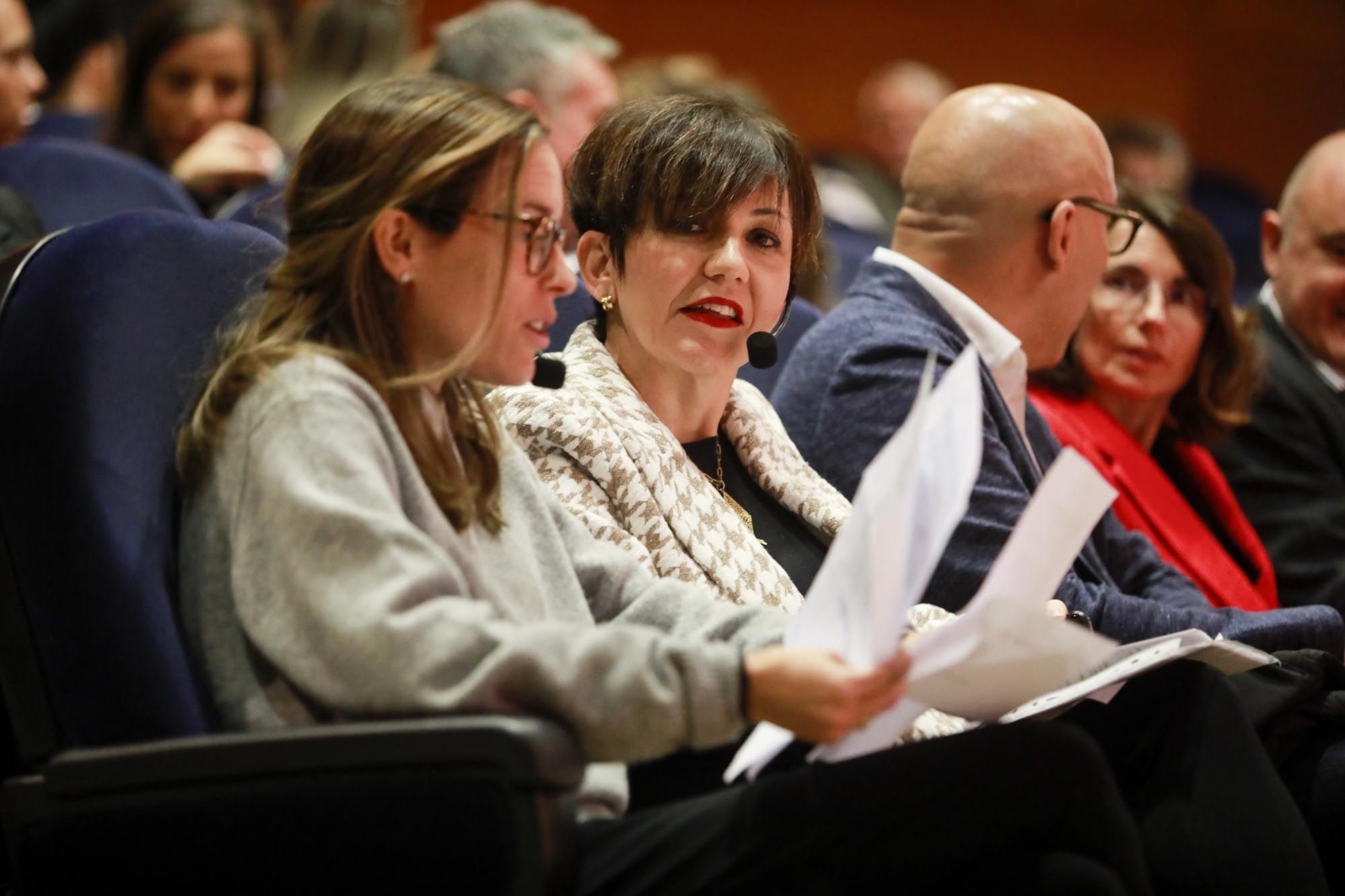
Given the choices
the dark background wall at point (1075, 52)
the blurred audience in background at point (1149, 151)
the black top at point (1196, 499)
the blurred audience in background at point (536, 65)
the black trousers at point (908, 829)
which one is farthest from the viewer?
the dark background wall at point (1075, 52)

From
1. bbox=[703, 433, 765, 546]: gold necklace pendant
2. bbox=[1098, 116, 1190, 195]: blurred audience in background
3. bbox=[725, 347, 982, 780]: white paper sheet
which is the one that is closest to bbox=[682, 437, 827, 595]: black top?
bbox=[703, 433, 765, 546]: gold necklace pendant

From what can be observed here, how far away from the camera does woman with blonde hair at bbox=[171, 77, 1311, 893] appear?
1070 millimetres

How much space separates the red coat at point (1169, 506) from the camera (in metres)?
2.24

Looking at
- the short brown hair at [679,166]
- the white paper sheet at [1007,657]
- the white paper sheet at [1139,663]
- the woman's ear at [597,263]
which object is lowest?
the white paper sheet at [1139,663]

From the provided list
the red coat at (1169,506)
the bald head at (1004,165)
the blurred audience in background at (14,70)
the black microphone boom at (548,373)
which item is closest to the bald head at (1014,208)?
the bald head at (1004,165)

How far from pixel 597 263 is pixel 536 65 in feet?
5.05

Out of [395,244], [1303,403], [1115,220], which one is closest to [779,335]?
[1115,220]

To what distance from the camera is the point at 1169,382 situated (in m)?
2.38

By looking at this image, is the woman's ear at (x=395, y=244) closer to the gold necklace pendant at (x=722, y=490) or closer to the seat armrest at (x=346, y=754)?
the seat armrest at (x=346, y=754)

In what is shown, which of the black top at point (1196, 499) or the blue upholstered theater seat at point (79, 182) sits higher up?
the blue upholstered theater seat at point (79, 182)

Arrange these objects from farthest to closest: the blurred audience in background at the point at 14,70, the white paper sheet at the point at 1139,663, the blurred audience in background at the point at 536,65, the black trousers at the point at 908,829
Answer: the blurred audience in background at the point at 536,65
the blurred audience in background at the point at 14,70
the white paper sheet at the point at 1139,663
the black trousers at the point at 908,829

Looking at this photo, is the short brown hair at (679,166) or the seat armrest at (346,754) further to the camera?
the short brown hair at (679,166)

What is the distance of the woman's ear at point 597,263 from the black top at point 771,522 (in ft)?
0.61

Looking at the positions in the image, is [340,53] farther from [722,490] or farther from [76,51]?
[722,490]
